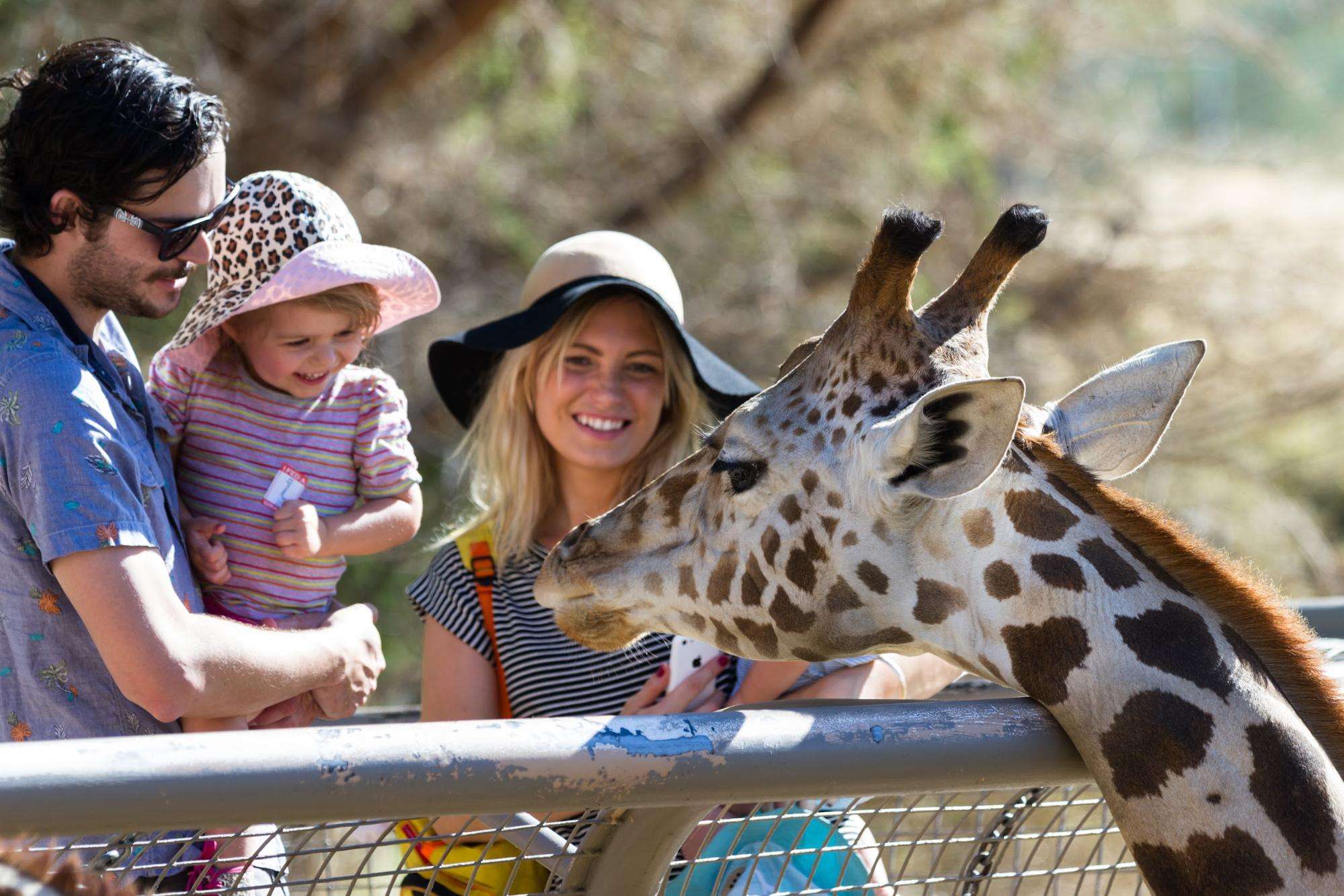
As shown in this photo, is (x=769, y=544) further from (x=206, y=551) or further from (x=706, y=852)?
(x=206, y=551)

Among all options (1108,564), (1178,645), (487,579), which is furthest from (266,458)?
(1178,645)

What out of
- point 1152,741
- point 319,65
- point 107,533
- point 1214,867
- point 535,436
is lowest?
point 1214,867

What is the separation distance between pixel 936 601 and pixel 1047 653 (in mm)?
183

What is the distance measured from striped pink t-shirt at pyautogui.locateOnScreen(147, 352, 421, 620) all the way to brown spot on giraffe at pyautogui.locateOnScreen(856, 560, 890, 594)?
3.67 ft

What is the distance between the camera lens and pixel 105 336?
2.39m

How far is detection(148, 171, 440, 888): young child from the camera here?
2512 millimetres

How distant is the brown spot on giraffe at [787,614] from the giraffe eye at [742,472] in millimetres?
183

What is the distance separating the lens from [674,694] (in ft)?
8.70

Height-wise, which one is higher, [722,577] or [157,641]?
[157,641]

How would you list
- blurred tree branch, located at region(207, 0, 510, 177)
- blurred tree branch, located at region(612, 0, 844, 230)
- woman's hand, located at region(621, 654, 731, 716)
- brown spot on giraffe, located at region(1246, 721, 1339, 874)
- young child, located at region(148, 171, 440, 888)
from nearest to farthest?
brown spot on giraffe, located at region(1246, 721, 1339, 874) < young child, located at region(148, 171, 440, 888) < woman's hand, located at region(621, 654, 731, 716) < blurred tree branch, located at region(207, 0, 510, 177) < blurred tree branch, located at region(612, 0, 844, 230)

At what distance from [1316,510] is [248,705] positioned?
1019 cm

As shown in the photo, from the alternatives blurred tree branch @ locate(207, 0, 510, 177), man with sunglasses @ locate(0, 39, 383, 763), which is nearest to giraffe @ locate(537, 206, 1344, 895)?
man with sunglasses @ locate(0, 39, 383, 763)

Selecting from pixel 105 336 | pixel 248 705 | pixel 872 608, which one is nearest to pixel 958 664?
pixel 872 608

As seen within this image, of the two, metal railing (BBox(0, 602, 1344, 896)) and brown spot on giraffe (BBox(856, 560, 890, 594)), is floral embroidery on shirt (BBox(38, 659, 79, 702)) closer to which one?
metal railing (BBox(0, 602, 1344, 896))
